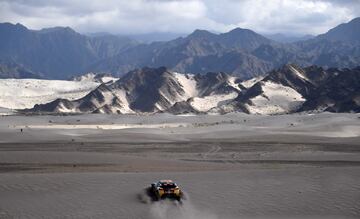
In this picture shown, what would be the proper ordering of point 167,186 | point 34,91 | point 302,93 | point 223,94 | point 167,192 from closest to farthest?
point 167,192 → point 167,186 → point 302,93 → point 223,94 → point 34,91

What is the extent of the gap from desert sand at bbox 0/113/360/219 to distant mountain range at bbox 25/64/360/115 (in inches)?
2285

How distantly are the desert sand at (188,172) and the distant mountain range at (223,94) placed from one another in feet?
190

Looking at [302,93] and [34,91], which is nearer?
[302,93]

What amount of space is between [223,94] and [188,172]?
11654 centimetres

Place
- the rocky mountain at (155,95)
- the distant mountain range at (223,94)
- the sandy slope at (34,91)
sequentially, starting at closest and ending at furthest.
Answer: the distant mountain range at (223,94)
the rocky mountain at (155,95)
the sandy slope at (34,91)

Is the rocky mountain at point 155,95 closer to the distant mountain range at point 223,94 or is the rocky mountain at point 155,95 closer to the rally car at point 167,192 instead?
the distant mountain range at point 223,94

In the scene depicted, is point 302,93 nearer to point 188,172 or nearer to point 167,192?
point 188,172

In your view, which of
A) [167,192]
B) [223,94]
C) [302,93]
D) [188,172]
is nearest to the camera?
[167,192]

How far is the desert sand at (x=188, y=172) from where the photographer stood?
886 inches

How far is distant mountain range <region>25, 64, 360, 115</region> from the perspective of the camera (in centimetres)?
12125

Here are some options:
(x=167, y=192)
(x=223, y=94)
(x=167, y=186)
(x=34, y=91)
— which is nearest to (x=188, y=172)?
(x=167, y=186)

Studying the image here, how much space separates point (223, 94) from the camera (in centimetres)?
14775

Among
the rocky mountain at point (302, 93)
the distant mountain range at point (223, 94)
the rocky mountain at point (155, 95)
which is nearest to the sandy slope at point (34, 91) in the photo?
the rocky mountain at point (155, 95)

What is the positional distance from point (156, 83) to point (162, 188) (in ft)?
425
